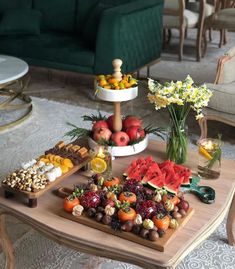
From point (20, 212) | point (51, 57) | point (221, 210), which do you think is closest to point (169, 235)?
point (221, 210)

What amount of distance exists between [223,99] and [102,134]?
1314mm

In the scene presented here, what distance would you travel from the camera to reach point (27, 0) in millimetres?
5008

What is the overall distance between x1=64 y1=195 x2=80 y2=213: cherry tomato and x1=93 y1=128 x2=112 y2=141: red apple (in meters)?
0.47

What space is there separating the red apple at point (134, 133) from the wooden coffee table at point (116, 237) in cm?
20

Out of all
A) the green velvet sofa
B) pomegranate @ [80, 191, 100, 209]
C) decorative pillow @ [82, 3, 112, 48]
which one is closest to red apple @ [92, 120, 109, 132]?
pomegranate @ [80, 191, 100, 209]

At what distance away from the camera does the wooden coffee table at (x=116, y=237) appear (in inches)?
62.2

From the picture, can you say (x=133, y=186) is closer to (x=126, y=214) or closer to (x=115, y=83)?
(x=126, y=214)

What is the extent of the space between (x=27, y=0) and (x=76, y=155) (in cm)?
335

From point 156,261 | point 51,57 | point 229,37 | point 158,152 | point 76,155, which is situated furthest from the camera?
point 229,37

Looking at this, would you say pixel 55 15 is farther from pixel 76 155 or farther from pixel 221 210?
pixel 221 210

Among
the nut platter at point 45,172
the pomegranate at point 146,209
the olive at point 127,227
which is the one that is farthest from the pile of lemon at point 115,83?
the olive at point 127,227

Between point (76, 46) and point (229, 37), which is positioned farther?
point (229, 37)

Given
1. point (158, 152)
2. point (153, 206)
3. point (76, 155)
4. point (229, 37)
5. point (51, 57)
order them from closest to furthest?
point (153, 206), point (76, 155), point (158, 152), point (51, 57), point (229, 37)

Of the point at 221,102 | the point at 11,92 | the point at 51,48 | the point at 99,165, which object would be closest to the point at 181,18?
the point at 51,48
